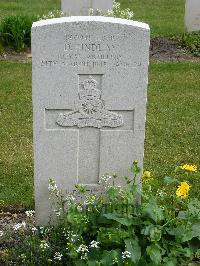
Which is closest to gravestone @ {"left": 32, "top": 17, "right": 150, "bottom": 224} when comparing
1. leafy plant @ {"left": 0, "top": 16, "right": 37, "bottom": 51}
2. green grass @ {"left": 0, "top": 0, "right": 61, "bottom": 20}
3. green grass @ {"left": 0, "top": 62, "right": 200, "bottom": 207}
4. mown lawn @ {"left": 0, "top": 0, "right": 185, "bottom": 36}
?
green grass @ {"left": 0, "top": 62, "right": 200, "bottom": 207}

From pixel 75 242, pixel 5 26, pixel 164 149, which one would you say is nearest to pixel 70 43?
pixel 75 242

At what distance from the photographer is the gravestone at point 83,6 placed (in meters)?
10.6

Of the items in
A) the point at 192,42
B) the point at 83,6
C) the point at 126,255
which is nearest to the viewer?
the point at 126,255

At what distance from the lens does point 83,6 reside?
10750 mm

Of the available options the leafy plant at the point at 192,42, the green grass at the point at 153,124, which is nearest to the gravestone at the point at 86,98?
the green grass at the point at 153,124

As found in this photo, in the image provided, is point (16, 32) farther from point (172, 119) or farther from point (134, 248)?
point (134, 248)

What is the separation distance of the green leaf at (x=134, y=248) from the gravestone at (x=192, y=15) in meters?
7.95

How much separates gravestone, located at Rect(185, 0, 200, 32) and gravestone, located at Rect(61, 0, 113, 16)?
1.54m

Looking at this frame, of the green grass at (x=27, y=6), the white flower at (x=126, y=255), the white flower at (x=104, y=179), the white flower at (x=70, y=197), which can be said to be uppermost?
the green grass at (x=27, y=6)

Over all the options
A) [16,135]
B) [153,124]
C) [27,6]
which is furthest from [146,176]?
[27,6]

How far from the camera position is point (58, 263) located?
4.01 meters

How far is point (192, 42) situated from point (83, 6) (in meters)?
2.06

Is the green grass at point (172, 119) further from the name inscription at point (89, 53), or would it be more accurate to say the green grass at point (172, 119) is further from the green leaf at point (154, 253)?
the name inscription at point (89, 53)

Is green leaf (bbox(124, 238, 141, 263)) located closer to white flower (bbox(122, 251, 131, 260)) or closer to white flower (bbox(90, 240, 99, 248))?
white flower (bbox(122, 251, 131, 260))
